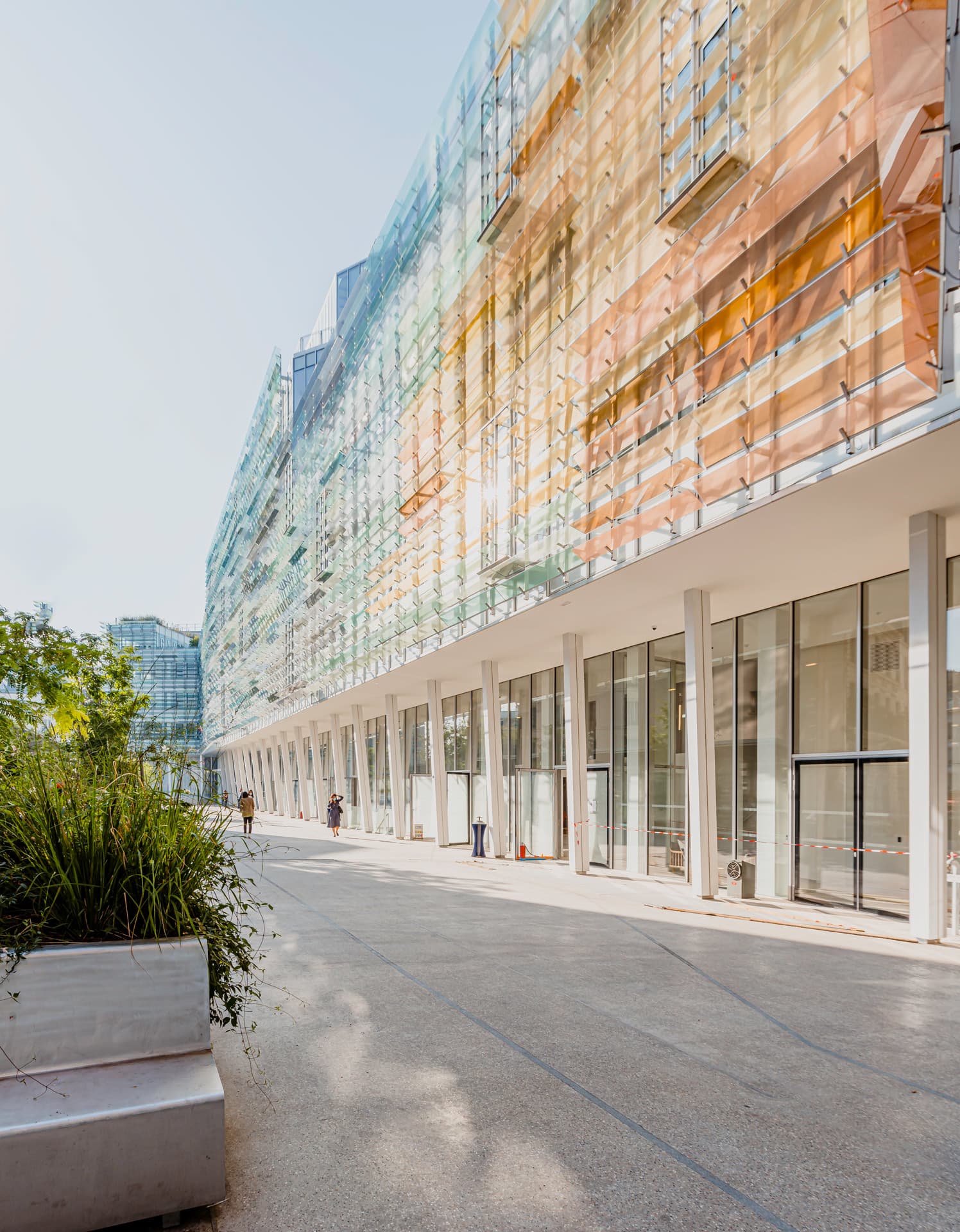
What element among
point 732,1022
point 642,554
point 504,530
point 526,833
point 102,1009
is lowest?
point 526,833

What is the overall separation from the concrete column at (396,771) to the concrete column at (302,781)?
17.0 m

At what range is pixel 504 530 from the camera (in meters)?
21.7

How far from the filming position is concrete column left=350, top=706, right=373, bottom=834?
39844 millimetres

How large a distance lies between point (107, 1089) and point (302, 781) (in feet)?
164

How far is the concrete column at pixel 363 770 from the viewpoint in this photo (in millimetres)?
39844

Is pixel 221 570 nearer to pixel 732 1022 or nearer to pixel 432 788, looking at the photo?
pixel 432 788

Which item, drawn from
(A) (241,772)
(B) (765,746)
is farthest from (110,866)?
(A) (241,772)

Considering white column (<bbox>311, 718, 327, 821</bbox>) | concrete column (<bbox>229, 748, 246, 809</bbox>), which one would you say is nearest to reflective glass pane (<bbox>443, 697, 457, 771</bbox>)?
white column (<bbox>311, 718, 327, 821</bbox>)

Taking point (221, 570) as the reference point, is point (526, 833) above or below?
below

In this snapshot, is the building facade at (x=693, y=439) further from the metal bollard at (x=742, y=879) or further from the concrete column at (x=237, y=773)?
the concrete column at (x=237, y=773)

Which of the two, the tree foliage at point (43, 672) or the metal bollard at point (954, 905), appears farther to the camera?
the metal bollard at point (954, 905)

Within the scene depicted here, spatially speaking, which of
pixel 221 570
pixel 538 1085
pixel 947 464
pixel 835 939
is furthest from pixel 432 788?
pixel 221 570

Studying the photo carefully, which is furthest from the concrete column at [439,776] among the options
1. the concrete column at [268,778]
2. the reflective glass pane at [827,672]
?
the concrete column at [268,778]

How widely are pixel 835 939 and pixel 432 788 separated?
20594 millimetres
